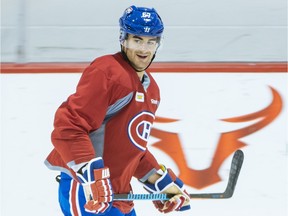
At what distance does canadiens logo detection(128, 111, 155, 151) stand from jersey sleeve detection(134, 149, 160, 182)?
4.7 inches

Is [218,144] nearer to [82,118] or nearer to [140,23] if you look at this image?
[140,23]

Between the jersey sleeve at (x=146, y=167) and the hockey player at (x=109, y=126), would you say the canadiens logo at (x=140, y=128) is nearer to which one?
the hockey player at (x=109, y=126)

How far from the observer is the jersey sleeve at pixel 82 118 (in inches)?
80.9

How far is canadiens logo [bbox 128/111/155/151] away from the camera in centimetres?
219

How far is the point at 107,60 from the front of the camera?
2148 mm


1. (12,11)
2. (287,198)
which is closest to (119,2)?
(12,11)

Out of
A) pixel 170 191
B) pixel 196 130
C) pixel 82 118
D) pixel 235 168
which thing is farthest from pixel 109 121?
pixel 196 130

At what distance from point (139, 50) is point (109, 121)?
9.3 inches

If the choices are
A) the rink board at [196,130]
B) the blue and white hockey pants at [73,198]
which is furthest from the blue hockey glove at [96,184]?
the rink board at [196,130]

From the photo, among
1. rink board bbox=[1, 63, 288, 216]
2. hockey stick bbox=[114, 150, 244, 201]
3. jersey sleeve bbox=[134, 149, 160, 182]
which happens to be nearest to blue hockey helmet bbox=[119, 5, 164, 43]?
jersey sleeve bbox=[134, 149, 160, 182]

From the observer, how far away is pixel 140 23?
220cm

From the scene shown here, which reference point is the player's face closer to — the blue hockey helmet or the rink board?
the blue hockey helmet

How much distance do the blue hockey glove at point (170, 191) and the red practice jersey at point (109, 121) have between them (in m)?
0.14

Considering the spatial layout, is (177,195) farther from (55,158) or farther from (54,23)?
(54,23)
